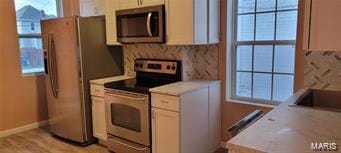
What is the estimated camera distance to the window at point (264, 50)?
2.59m

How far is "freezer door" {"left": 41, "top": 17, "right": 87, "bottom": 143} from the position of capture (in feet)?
10.3

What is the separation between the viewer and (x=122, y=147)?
2.94 meters

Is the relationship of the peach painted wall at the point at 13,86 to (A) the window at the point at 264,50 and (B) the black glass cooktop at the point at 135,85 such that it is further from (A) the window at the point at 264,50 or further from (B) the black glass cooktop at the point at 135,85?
(A) the window at the point at 264,50

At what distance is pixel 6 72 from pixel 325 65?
3.92 m

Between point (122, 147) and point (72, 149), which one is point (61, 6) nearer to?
point (72, 149)

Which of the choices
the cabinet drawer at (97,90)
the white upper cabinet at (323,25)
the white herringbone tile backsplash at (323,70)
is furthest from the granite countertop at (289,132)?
the cabinet drawer at (97,90)

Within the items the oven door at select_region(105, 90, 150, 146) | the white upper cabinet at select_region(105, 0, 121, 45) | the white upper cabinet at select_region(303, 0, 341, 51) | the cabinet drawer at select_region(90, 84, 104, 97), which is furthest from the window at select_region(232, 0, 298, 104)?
the cabinet drawer at select_region(90, 84, 104, 97)

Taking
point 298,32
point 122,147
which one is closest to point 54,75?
point 122,147

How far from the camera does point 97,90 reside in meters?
3.20

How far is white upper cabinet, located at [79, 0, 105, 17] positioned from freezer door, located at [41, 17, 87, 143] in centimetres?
75

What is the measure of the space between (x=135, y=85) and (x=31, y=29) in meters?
2.20

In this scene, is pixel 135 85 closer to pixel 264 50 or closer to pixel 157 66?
pixel 157 66

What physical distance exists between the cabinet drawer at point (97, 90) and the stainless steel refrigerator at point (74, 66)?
64 mm

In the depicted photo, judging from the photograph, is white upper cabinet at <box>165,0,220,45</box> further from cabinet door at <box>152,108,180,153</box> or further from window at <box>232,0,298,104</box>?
cabinet door at <box>152,108,180,153</box>
